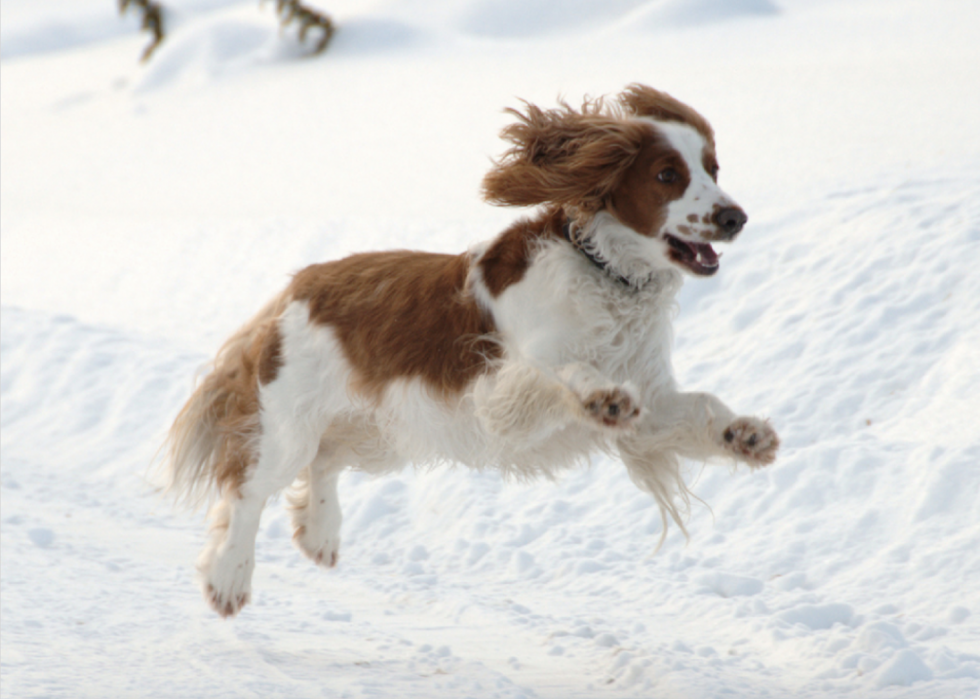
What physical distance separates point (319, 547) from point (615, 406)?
1894mm

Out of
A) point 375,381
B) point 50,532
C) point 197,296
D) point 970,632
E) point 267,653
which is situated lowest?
point 197,296

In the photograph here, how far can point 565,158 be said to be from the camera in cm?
355

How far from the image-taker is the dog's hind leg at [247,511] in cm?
415

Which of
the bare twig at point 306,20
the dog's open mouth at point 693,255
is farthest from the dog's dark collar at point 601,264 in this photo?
the bare twig at point 306,20

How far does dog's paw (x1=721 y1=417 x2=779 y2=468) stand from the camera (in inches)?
127

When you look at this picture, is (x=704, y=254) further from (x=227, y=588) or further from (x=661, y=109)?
(x=227, y=588)

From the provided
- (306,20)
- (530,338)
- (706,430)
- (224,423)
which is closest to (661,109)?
(530,338)

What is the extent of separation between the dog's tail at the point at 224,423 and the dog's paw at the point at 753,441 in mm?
1739

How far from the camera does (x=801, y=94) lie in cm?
1136

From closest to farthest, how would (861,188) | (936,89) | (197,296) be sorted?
(861,188) < (197,296) < (936,89)

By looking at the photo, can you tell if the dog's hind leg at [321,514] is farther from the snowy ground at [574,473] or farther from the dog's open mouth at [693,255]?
the dog's open mouth at [693,255]

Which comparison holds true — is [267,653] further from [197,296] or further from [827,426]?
[197,296]

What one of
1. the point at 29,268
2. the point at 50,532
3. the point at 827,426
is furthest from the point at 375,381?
the point at 29,268

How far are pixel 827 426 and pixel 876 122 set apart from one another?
16.7 ft
